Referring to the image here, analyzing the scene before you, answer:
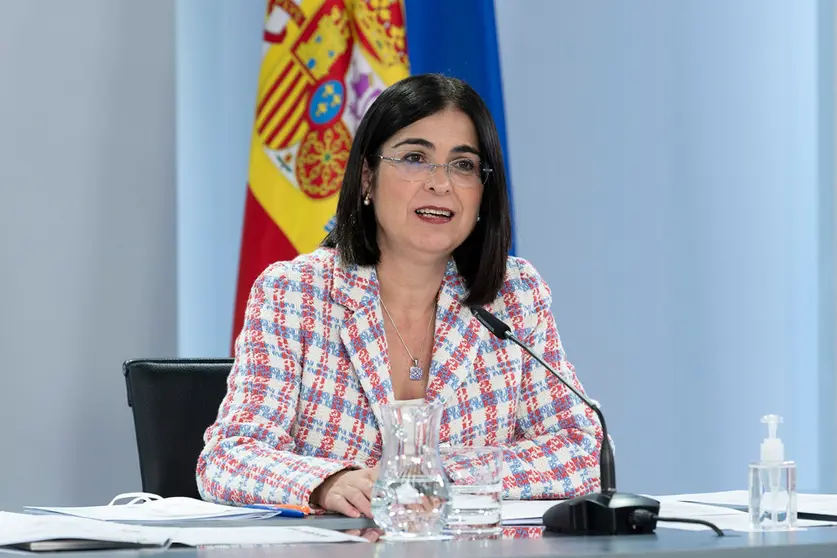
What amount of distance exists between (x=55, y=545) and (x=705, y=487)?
2730 millimetres

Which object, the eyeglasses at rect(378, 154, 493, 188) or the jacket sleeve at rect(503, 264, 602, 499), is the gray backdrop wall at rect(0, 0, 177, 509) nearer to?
the eyeglasses at rect(378, 154, 493, 188)

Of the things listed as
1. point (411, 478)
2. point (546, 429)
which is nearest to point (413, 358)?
Answer: point (546, 429)

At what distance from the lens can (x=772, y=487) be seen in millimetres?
1314

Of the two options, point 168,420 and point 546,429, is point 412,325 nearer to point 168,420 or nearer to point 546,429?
point 546,429

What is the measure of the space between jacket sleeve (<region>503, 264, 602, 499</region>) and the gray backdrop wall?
4.62 feet

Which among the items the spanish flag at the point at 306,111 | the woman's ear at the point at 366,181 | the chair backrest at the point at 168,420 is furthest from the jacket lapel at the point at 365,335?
the spanish flag at the point at 306,111

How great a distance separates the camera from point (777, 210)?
11.1 feet

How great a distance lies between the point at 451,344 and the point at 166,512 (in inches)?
30.9

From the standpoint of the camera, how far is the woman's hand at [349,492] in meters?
Answer: 1.54

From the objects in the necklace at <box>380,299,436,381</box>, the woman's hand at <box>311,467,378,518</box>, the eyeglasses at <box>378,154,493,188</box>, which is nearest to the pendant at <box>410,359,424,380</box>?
the necklace at <box>380,299,436,381</box>

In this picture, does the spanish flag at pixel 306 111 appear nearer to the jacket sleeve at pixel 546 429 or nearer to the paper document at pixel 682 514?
the jacket sleeve at pixel 546 429

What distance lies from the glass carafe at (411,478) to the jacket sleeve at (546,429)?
664mm

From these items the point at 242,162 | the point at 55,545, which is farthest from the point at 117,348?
the point at 55,545

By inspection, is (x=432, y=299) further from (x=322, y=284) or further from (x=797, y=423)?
(x=797, y=423)
